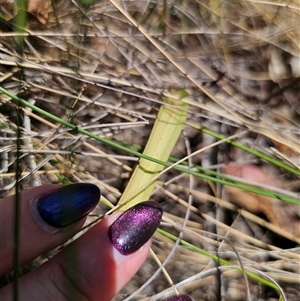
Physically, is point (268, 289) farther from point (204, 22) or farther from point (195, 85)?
point (204, 22)

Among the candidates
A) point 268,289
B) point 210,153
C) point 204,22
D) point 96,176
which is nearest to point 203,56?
point 204,22

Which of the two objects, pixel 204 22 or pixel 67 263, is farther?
pixel 204 22

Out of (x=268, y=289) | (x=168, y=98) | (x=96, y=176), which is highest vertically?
(x=168, y=98)

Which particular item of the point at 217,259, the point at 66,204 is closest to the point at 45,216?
the point at 66,204

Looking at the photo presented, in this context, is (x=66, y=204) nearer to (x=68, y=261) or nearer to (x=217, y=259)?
(x=68, y=261)

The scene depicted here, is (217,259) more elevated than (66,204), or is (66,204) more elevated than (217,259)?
(66,204)

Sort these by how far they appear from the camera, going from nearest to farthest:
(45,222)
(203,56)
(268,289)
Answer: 1. (45,222)
2. (268,289)
3. (203,56)

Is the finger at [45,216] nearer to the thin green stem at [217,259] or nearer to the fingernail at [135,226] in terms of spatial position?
the fingernail at [135,226]
